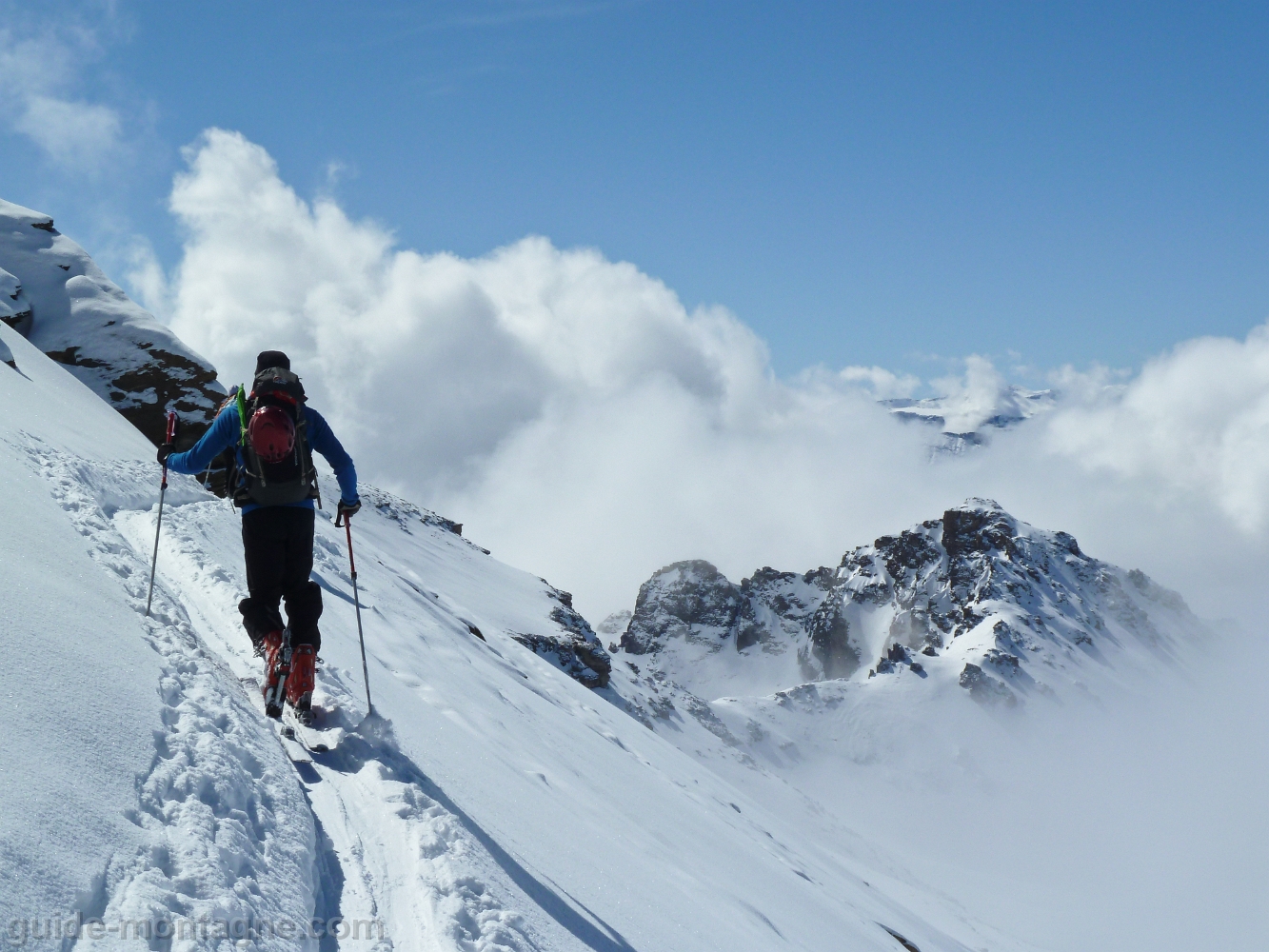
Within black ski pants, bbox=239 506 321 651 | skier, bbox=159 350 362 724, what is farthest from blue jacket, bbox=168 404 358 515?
black ski pants, bbox=239 506 321 651

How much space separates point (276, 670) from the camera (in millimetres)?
6855

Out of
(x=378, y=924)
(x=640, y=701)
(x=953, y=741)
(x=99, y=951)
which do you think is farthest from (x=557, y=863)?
(x=953, y=741)

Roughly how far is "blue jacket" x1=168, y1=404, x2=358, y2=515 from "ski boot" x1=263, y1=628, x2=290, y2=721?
1160 millimetres

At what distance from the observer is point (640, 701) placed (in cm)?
7306

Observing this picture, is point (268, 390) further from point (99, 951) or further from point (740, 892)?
point (740, 892)

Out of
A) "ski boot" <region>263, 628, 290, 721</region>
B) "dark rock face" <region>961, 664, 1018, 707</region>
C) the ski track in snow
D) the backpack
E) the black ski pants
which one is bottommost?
the ski track in snow

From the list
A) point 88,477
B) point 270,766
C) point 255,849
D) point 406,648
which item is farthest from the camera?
point 406,648

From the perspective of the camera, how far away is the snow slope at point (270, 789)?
4020 mm

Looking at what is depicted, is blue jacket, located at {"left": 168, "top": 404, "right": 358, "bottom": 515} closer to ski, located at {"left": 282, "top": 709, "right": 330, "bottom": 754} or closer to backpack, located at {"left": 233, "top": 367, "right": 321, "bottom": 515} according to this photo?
backpack, located at {"left": 233, "top": 367, "right": 321, "bottom": 515}

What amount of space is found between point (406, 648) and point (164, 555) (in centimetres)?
387

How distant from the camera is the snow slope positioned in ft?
13.2

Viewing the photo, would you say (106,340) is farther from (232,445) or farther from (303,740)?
(303,740)

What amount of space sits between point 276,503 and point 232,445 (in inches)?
30.8

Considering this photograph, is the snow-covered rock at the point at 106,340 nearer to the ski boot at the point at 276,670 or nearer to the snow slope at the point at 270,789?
the snow slope at the point at 270,789
